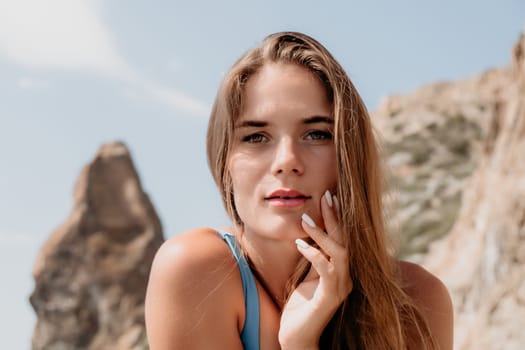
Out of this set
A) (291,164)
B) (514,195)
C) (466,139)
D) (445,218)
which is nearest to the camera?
(291,164)

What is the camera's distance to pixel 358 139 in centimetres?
331

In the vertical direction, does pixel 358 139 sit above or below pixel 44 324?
above

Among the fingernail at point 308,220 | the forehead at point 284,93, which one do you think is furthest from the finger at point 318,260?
the forehead at point 284,93

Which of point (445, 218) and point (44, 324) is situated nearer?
point (44, 324)

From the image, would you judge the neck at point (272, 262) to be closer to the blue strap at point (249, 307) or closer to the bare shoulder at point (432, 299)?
the blue strap at point (249, 307)

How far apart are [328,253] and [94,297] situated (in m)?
30.0

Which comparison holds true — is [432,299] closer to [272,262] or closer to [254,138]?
[272,262]

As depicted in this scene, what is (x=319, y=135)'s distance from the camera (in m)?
3.32

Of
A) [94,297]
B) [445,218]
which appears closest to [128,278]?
[94,297]

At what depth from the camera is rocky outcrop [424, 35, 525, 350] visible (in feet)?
28.1

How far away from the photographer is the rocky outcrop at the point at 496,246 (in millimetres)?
8570

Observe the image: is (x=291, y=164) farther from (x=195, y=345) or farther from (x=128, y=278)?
(x=128, y=278)

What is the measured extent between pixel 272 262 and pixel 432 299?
3.03 ft

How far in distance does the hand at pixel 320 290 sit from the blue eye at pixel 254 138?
15.5 inches
